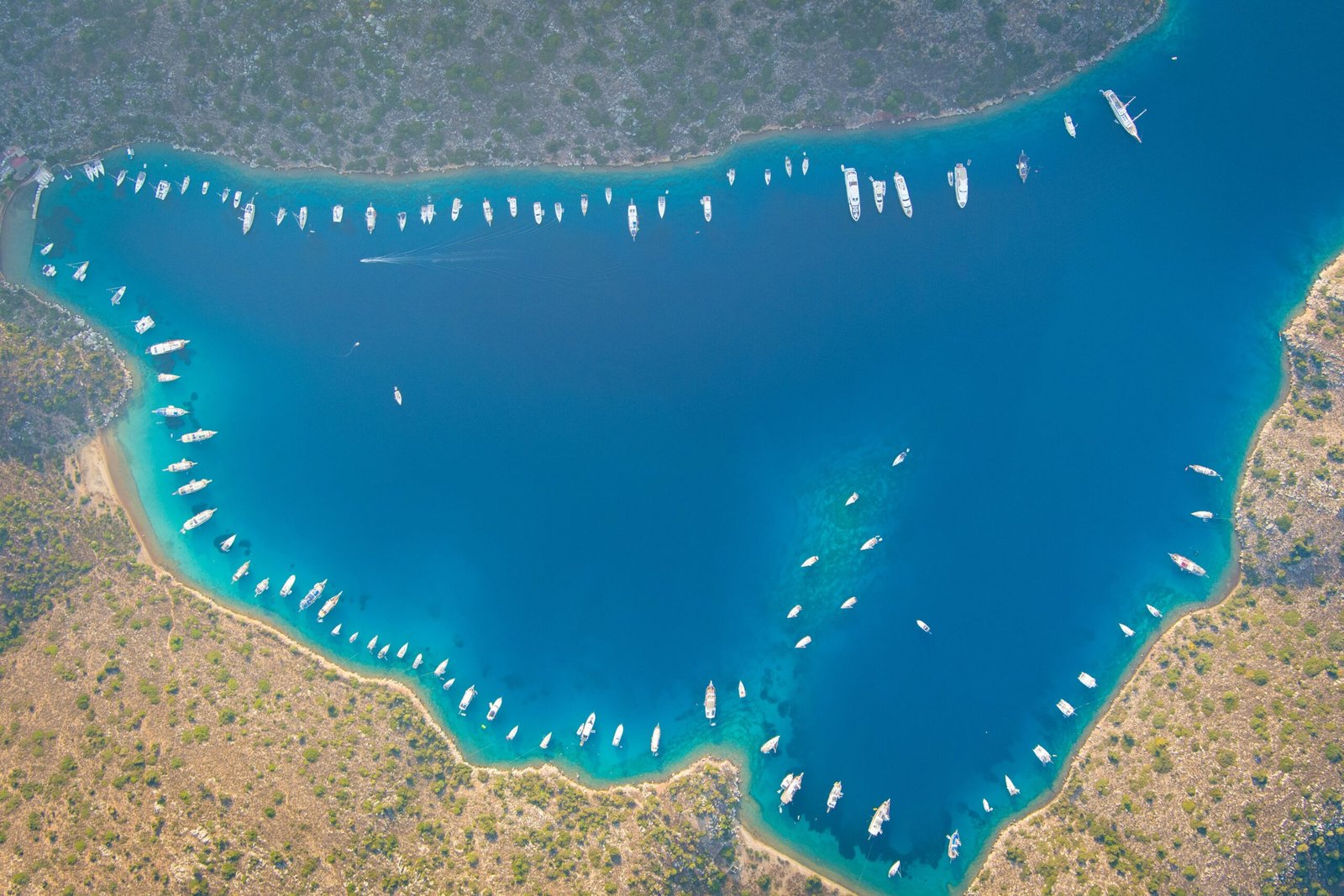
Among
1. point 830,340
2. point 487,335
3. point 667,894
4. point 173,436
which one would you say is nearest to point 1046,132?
point 830,340

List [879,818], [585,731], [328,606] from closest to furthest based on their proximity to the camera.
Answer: [879,818] < [585,731] < [328,606]

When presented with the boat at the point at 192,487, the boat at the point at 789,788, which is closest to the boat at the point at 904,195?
the boat at the point at 789,788

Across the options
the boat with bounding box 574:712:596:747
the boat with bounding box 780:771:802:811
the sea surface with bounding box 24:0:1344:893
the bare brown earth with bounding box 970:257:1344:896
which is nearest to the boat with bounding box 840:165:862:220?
the sea surface with bounding box 24:0:1344:893

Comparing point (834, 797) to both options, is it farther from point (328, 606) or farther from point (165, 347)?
point (165, 347)

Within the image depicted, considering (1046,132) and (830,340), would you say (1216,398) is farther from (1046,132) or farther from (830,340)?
(830,340)

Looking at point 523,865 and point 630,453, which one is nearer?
point 523,865

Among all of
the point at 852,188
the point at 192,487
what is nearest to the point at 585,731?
the point at 192,487
